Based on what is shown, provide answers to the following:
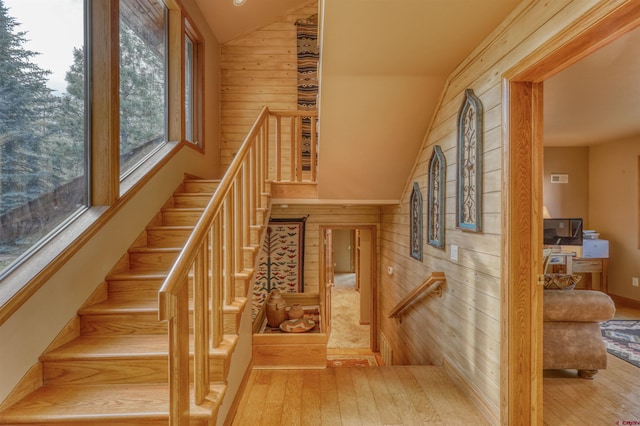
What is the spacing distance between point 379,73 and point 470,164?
1007 millimetres

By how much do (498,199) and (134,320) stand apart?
2.29m

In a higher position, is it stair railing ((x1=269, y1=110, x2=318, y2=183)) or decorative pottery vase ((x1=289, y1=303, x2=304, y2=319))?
stair railing ((x1=269, y1=110, x2=318, y2=183))

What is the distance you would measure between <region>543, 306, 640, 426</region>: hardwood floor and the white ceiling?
2.49m

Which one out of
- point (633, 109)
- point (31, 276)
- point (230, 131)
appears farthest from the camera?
point (230, 131)

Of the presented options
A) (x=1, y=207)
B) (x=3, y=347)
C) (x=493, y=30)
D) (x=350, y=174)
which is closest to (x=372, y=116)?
(x=350, y=174)

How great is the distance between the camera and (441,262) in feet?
9.35

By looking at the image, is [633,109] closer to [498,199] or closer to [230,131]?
[498,199]

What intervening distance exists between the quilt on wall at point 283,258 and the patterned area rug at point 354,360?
119cm

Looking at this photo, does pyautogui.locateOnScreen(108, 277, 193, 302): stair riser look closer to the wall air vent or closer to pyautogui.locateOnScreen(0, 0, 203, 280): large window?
pyautogui.locateOnScreen(0, 0, 203, 280): large window

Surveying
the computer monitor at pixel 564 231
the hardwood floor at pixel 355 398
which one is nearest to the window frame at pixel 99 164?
the hardwood floor at pixel 355 398

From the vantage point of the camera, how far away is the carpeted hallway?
586 centimetres

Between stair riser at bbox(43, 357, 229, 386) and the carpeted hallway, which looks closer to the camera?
stair riser at bbox(43, 357, 229, 386)

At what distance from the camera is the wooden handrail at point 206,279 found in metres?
1.29

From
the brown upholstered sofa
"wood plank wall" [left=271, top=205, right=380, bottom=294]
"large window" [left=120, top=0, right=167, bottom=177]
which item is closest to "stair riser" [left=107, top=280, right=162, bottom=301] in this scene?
"large window" [left=120, top=0, right=167, bottom=177]
